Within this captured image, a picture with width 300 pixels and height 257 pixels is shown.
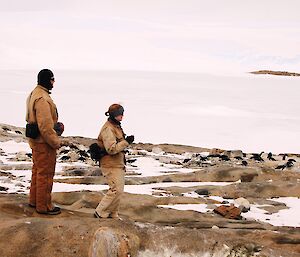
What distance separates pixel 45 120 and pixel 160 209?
2171 millimetres

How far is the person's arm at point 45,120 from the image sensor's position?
221 inches

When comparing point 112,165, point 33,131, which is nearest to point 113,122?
point 112,165

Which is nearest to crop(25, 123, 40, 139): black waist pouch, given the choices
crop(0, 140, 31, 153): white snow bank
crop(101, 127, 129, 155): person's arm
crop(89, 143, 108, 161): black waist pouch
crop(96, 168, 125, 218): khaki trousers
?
crop(89, 143, 108, 161): black waist pouch

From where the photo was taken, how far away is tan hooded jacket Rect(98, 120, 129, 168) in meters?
5.74

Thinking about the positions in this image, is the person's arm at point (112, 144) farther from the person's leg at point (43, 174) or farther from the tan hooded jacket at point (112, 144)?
the person's leg at point (43, 174)

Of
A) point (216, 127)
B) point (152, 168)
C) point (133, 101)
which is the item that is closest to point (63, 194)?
point (152, 168)

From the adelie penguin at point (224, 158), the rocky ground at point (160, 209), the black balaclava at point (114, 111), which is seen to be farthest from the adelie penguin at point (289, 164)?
the black balaclava at point (114, 111)

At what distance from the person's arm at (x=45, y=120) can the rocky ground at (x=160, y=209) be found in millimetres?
869

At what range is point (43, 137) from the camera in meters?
5.67

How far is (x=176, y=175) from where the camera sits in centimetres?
1051

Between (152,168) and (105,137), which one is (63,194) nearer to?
(105,137)

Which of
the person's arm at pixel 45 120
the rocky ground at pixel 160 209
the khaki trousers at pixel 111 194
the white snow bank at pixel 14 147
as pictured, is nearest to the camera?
the rocky ground at pixel 160 209

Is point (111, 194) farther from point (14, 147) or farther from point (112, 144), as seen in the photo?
point (14, 147)

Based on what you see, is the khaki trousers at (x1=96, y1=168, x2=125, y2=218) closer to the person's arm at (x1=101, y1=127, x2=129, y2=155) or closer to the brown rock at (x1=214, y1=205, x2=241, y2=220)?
the person's arm at (x1=101, y1=127, x2=129, y2=155)
